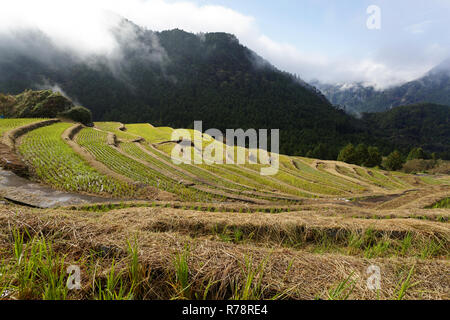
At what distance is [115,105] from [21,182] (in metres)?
152

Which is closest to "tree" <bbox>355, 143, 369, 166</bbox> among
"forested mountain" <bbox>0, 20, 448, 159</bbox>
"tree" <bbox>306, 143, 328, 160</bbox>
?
"tree" <bbox>306, 143, 328, 160</bbox>

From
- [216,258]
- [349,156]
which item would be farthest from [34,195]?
[349,156]

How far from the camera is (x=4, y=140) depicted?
1992 centimetres

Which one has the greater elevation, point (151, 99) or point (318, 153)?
point (151, 99)

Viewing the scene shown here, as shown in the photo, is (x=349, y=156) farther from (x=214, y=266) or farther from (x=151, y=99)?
(x=151, y=99)

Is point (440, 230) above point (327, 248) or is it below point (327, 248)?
above

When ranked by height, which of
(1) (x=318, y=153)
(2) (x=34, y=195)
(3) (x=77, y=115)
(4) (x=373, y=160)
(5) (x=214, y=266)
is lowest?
(4) (x=373, y=160)

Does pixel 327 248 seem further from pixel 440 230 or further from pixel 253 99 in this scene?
pixel 253 99

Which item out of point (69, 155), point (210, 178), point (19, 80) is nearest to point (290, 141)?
point (210, 178)

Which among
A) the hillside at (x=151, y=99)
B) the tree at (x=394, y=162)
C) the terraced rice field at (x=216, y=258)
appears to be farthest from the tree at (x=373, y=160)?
the terraced rice field at (x=216, y=258)

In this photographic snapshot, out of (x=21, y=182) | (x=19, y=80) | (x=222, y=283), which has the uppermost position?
(x=19, y=80)

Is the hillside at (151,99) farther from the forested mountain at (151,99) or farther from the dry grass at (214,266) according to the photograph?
the dry grass at (214,266)

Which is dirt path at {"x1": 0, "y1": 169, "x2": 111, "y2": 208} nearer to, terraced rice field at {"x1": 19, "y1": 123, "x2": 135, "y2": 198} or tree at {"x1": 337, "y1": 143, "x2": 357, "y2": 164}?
terraced rice field at {"x1": 19, "y1": 123, "x2": 135, "y2": 198}

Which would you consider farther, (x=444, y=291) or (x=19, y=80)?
(x=19, y=80)
